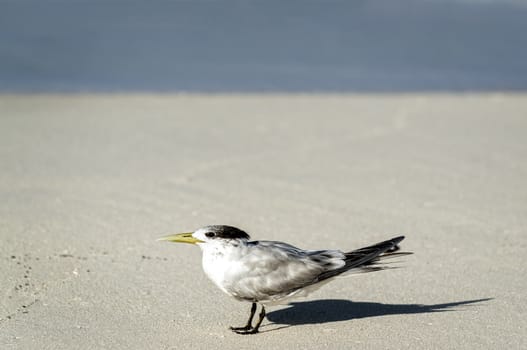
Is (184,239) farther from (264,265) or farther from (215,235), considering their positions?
(264,265)

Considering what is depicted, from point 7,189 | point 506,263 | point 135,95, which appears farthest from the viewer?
point 135,95

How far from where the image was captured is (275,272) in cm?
380

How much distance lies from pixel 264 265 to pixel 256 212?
7.27 feet

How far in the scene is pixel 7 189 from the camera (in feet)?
21.0

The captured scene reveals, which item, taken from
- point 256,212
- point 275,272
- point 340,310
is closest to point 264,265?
point 275,272

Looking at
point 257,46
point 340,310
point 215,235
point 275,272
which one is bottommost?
point 340,310

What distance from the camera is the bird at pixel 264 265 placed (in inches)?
149

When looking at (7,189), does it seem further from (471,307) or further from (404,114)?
(404,114)

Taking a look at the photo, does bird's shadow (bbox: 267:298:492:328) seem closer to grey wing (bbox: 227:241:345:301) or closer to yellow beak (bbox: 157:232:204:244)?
grey wing (bbox: 227:241:345:301)

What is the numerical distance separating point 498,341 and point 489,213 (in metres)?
2.31

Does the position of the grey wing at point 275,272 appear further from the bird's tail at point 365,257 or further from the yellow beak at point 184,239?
the yellow beak at point 184,239

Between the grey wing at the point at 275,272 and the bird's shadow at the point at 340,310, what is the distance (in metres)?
0.34

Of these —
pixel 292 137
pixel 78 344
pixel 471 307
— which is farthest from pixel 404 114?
pixel 78 344

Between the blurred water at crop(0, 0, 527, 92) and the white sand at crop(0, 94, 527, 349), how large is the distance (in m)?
2.45
